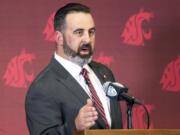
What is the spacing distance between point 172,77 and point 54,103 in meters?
1.09

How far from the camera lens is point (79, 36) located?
2.14 meters

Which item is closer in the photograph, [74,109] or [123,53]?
[74,109]

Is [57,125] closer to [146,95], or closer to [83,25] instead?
[83,25]

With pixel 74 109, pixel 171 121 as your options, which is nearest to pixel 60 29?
pixel 74 109

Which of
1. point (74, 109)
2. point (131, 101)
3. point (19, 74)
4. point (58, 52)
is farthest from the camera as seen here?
point (19, 74)

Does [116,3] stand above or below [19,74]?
above

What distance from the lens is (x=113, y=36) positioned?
2.90m

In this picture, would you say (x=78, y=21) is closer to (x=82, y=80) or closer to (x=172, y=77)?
(x=82, y=80)

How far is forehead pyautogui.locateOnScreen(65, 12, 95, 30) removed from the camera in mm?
2158

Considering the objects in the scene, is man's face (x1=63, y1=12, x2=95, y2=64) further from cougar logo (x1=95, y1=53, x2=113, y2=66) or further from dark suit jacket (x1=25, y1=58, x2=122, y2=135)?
cougar logo (x1=95, y1=53, x2=113, y2=66)

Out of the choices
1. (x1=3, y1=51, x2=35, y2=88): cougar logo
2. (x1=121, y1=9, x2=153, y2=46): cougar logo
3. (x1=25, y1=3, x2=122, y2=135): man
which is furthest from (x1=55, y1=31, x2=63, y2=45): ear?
(x1=121, y1=9, x2=153, y2=46): cougar logo

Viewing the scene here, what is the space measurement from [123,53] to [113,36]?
0.11 metres

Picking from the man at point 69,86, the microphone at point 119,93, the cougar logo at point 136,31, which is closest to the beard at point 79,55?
the man at point 69,86

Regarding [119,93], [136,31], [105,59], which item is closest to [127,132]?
[119,93]
